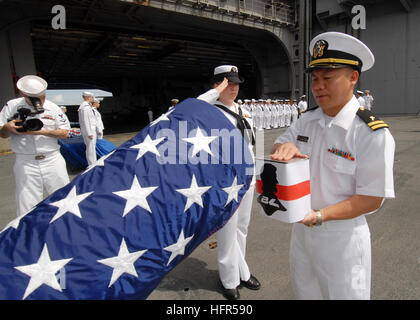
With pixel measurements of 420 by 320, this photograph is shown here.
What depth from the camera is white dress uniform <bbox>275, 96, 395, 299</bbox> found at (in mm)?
1160

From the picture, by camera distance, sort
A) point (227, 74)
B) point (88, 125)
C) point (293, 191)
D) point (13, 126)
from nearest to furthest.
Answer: point (293, 191)
point (227, 74)
point (13, 126)
point (88, 125)

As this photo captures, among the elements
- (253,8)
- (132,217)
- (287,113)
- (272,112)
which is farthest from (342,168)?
(253,8)

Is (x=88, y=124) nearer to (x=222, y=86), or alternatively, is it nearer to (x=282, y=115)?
(x=222, y=86)

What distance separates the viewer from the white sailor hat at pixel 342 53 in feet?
4.05

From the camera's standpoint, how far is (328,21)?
2080 centimetres

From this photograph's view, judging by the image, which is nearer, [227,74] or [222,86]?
[222,86]

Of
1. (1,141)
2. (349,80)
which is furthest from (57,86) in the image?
(349,80)

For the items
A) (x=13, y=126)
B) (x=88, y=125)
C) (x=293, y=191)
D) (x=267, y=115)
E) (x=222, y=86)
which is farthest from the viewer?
(x=267, y=115)

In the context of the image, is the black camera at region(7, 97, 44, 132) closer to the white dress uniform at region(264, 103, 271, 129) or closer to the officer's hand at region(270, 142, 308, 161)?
the officer's hand at region(270, 142, 308, 161)

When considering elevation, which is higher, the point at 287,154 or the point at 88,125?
the point at 88,125

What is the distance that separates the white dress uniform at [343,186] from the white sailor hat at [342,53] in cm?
19

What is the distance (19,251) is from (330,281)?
1450 mm

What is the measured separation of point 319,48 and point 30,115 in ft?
9.26

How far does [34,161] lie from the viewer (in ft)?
9.37
